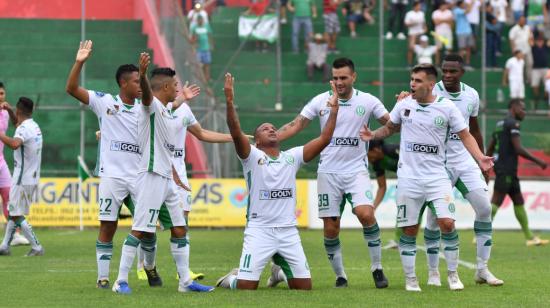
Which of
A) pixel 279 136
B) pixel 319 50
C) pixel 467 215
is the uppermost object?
pixel 319 50

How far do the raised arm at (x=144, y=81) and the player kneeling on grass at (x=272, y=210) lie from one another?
1093mm

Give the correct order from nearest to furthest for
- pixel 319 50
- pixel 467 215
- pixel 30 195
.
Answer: pixel 30 195, pixel 467 215, pixel 319 50

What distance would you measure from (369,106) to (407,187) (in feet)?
3.99

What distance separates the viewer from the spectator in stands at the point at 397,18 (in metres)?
34.0

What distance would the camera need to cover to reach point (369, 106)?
13930 millimetres

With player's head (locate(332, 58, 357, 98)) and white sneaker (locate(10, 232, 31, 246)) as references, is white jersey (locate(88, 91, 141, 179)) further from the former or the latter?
white sneaker (locate(10, 232, 31, 246))

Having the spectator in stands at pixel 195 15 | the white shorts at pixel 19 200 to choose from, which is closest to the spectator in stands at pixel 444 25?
the spectator in stands at pixel 195 15

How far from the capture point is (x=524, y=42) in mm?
33188

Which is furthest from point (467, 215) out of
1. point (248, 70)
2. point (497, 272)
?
point (497, 272)

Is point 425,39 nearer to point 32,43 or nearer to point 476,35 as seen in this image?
point 476,35

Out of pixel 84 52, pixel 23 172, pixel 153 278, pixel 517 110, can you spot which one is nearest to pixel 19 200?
pixel 23 172

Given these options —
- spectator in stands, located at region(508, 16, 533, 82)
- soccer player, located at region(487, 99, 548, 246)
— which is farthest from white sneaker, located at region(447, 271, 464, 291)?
spectator in stands, located at region(508, 16, 533, 82)

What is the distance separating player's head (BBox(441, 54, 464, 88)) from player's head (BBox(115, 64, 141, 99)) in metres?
3.58

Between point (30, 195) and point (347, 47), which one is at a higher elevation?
point (347, 47)
